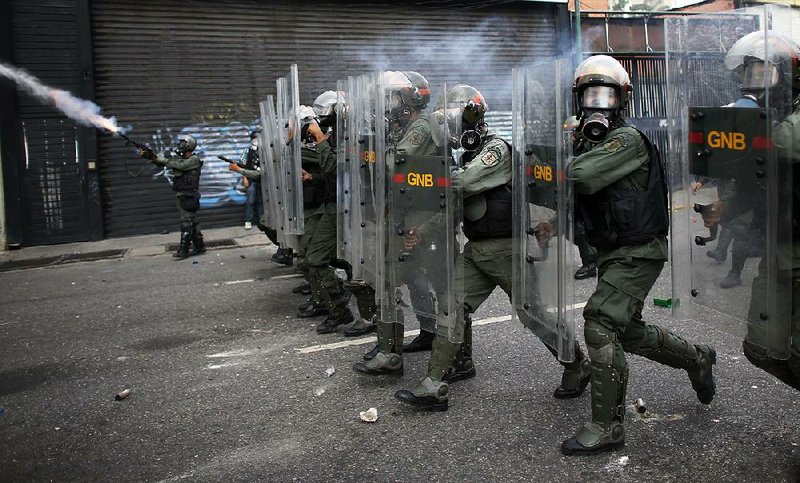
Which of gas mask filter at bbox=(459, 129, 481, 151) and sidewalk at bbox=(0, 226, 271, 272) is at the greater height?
gas mask filter at bbox=(459, 129, 481, 151)

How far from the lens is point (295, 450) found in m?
3.72

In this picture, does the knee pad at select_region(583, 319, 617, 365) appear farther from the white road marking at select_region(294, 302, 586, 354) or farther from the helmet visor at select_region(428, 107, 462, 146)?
the white road marking at select_region(294, 302, 586, 354)

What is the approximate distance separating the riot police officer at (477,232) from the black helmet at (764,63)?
4.46 feet

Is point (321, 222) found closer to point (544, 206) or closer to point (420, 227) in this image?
point (420, 227)

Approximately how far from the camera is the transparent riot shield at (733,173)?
2.84 m

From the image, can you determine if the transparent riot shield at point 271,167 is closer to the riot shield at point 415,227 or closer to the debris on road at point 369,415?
the riot shield at point 415,227

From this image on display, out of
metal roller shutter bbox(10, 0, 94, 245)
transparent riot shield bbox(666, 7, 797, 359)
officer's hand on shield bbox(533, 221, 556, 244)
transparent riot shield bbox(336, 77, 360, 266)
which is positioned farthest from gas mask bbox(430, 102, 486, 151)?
metal roller shutter bbox(10, 0, 94, 245)

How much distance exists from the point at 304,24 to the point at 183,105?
103 inches

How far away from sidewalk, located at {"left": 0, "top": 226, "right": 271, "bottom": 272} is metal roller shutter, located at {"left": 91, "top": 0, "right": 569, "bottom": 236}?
49 cm

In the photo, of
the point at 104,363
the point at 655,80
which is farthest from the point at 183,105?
the point at 655,80

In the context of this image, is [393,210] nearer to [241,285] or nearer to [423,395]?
[423,395]

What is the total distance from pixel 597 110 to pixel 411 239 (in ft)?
4.21

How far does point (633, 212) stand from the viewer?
11.3ft

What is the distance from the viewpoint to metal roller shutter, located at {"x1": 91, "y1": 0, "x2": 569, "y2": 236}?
483 inches
